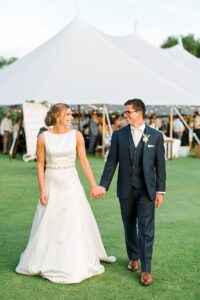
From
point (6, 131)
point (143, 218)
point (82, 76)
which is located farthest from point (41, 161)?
point (6, 131)

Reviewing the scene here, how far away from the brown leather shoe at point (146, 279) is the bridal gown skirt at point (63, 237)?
0.46 meters

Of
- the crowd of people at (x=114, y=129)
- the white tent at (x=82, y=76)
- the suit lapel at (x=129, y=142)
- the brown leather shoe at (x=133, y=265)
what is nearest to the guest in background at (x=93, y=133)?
the crowd of people at (x=114, y=129)

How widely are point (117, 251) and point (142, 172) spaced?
1.42 meters

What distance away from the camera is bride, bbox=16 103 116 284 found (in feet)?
14.4

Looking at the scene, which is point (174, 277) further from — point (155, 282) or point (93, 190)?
point (93, 190)

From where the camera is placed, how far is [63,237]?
4410 millimetres

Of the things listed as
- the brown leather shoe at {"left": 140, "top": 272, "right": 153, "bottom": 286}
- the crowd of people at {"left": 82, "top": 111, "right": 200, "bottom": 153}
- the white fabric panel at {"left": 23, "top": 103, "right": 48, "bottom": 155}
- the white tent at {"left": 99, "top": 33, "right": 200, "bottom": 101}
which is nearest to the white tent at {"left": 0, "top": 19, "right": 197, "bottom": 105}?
the white fabric panel at {"left": 23, "top": 103, "right": 48, "bottom": 155}

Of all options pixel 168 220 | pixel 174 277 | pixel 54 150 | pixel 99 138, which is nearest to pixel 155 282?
pixel 174 277

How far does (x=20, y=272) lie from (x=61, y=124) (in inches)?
57.7

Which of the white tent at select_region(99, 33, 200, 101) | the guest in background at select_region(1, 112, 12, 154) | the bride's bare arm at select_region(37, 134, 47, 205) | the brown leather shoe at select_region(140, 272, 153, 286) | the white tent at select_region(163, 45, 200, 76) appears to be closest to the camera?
the brown leather shoe at select_region(140, 272, 153, 286)

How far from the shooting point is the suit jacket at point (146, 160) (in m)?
4.30

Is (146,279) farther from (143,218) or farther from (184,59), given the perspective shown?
(184,59)

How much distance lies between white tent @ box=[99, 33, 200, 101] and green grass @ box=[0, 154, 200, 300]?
8722mm

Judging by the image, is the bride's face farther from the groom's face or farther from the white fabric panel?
the white fabric panel
